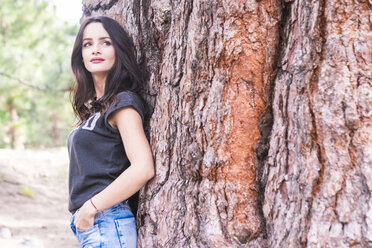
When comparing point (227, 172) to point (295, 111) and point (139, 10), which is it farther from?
point (139, 10)

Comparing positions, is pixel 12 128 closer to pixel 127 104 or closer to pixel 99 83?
pixel 99 83

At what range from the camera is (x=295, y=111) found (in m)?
1.56

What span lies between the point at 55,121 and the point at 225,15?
16.6 m

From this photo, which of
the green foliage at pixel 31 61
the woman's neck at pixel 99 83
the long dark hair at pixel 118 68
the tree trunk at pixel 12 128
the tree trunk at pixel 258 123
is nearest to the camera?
the tree trunk at pixel 258 123

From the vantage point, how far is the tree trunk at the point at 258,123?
1.44 meters

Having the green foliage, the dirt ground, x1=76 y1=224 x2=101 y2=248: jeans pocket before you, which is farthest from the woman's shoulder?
the green foliage

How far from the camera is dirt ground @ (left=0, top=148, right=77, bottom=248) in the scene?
525cm

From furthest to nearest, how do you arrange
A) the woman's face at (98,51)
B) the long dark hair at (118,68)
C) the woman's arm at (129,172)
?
the woman's face at (98,51)
the long dark hair at (118,68)
the woman's arm at (129,172)

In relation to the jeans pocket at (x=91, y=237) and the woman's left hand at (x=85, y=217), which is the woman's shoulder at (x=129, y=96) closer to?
the woman's left hand at (x=85, y=217)

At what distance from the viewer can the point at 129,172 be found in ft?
6.44

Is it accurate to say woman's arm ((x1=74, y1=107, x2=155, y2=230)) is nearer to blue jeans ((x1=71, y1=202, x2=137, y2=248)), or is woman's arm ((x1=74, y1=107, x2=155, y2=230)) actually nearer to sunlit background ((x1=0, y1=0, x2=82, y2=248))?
blue jeans ((x1=71, y1=202, x2=137, y2=248))

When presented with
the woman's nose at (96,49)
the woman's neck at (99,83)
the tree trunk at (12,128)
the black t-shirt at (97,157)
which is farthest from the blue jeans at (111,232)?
the tree trunk at (12,128)

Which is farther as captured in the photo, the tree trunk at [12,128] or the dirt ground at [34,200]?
the tree trunk at [12,128]

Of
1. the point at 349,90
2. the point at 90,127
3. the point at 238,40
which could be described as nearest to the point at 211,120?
the point at 238,40
